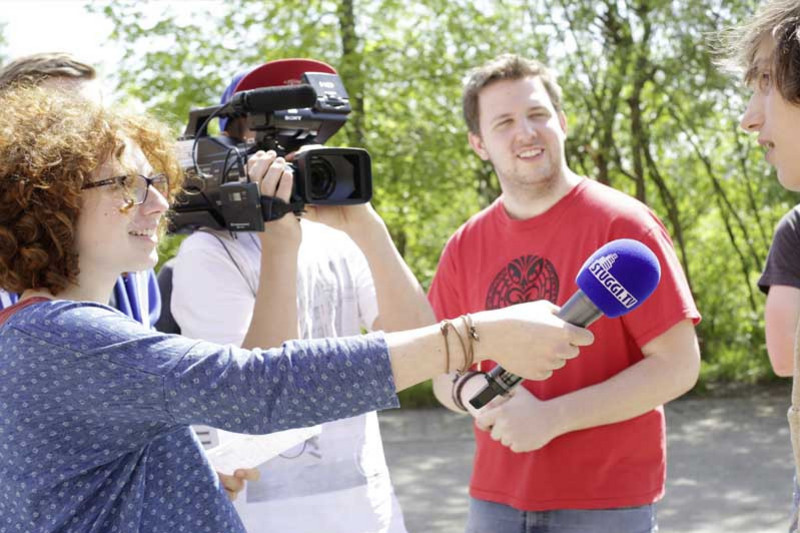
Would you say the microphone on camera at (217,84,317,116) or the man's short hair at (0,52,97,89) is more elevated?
the man's short hair at (0,52,97,89)

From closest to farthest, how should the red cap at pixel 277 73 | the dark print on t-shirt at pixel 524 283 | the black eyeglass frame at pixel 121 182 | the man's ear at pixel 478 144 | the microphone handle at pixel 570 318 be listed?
1. the microphone handle at pixel 570 318
2. the black eyeglass frame at pixel 121 182
3. the red cap at pixel 277 73
4. the dark print on t-shirt at pixel 524 283
5. the man's ear at pixel 478 144

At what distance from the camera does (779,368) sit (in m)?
3.18

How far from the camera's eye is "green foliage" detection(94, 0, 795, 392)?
31.9 feet

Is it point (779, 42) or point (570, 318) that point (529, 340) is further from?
point (779, 42)

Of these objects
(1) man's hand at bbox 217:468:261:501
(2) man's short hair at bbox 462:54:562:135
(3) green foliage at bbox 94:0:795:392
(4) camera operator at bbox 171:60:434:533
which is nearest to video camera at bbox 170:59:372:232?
(4) camera operator at bbox 171:60:434:533

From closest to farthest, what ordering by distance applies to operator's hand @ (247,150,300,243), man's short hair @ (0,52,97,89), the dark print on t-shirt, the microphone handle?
the microphone handle → operator's hand @ (247,150,300,243) → man's short hair @ (0,52,97,89) → the dark print on t-shirt

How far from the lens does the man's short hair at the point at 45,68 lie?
2.53 metres

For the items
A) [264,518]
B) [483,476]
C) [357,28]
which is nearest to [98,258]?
[264,518]

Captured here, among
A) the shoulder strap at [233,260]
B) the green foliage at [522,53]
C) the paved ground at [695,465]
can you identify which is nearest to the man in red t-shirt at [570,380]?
the shoulder strap at [233,260]

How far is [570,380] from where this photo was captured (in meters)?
2.89

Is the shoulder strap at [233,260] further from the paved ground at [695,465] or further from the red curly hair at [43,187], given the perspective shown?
the paved ground at [695,465]

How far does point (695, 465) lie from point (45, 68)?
Result: 5935mm

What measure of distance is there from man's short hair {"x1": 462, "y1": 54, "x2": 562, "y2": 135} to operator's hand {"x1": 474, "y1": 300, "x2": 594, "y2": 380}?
5.72 ft

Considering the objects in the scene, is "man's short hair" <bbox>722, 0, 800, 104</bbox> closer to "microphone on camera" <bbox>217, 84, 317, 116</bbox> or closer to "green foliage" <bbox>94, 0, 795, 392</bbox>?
"microphone on camera" <bbox>217, 84, 317, 116</bbox>
